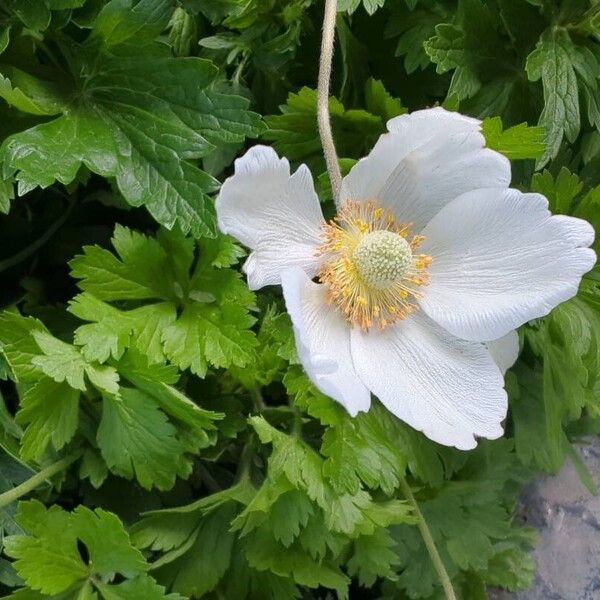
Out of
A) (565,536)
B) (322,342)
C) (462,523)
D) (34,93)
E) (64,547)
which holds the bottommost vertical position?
(565,536)

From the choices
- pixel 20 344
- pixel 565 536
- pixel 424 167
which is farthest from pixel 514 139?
pixel 565 536

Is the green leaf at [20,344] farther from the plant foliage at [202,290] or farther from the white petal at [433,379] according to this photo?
the white petal at [433,379]

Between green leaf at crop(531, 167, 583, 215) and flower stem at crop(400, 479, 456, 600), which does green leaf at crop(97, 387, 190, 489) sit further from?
green leaf at crop(531, 167, 583, 215)

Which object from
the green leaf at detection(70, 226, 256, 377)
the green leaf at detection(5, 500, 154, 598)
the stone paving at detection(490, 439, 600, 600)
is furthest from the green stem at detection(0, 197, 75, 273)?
the stone paving at detection(490, 439, 600, 600)

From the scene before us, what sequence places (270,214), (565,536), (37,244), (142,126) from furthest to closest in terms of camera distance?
(565,536) → (37,244) → (142,126) → (270,214)

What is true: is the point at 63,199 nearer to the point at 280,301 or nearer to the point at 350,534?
the point at 280,301

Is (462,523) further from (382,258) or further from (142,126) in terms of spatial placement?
(142,126)
